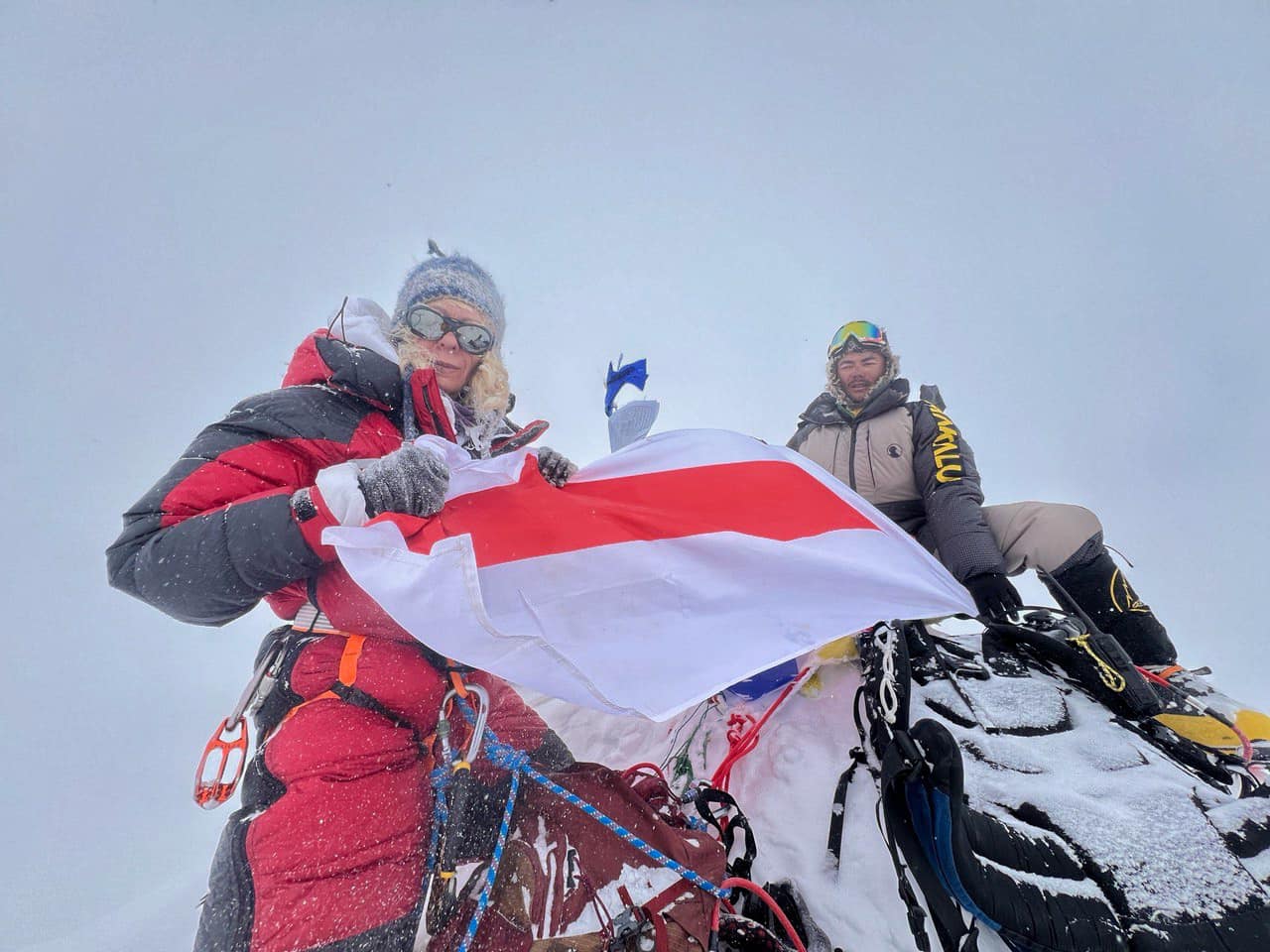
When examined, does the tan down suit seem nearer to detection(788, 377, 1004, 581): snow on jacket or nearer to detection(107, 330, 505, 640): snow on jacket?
detection(788, 377, 1004, 581): snow on jacket

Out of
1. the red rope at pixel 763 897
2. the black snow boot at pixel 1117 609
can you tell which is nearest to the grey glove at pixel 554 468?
the red rope at pixel 763 897

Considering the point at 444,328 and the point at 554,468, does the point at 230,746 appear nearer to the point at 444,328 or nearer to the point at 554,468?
the point at 554,468

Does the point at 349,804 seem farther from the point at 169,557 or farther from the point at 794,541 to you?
the point at 794,541

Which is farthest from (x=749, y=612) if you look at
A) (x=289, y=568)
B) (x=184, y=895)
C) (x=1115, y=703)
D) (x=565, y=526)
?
(x=184, y=895)

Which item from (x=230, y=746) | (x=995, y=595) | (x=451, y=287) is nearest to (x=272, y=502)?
(x=230, y=746)

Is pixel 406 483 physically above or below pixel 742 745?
above

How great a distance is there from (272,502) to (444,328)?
1.25 m

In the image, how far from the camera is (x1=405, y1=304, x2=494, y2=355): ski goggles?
2344 mm

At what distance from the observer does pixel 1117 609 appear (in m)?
2.47

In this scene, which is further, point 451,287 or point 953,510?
point 953,510

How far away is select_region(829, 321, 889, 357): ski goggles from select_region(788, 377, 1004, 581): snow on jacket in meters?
0.40

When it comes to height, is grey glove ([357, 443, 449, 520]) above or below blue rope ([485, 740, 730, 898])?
above

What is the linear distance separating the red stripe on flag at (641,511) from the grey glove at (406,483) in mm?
73

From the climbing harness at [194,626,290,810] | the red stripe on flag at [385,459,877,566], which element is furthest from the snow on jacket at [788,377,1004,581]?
the climbing harness at [194,626,290,810]
